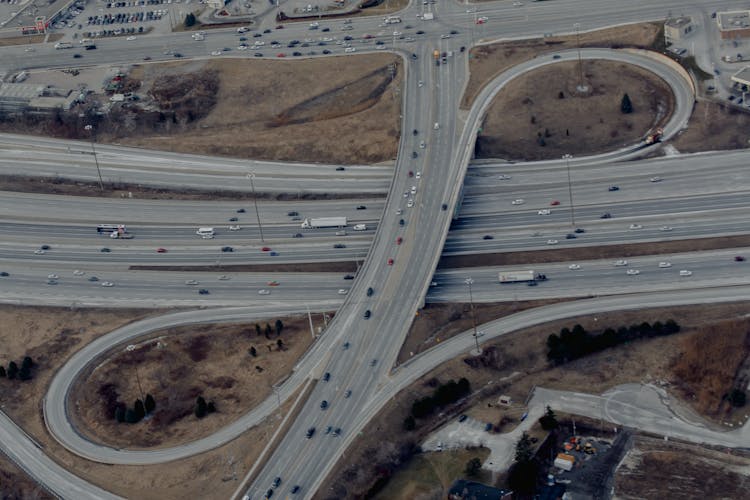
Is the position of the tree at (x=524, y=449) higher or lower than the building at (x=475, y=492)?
higher

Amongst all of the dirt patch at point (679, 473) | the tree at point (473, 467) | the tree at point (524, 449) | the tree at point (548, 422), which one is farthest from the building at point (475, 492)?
the dirt patch at point (679, 473)

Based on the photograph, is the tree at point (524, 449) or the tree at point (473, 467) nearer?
the tree at point (524, 449)

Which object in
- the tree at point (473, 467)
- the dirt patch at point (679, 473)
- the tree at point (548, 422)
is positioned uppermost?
the tree at point (548, 422)

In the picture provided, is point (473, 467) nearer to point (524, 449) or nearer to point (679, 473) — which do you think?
point (524, 449)

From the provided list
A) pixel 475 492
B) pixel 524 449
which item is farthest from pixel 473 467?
pixel 524 449

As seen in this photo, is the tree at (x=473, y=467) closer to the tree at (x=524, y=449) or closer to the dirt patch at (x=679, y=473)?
the tree at (x=524, y=449)
